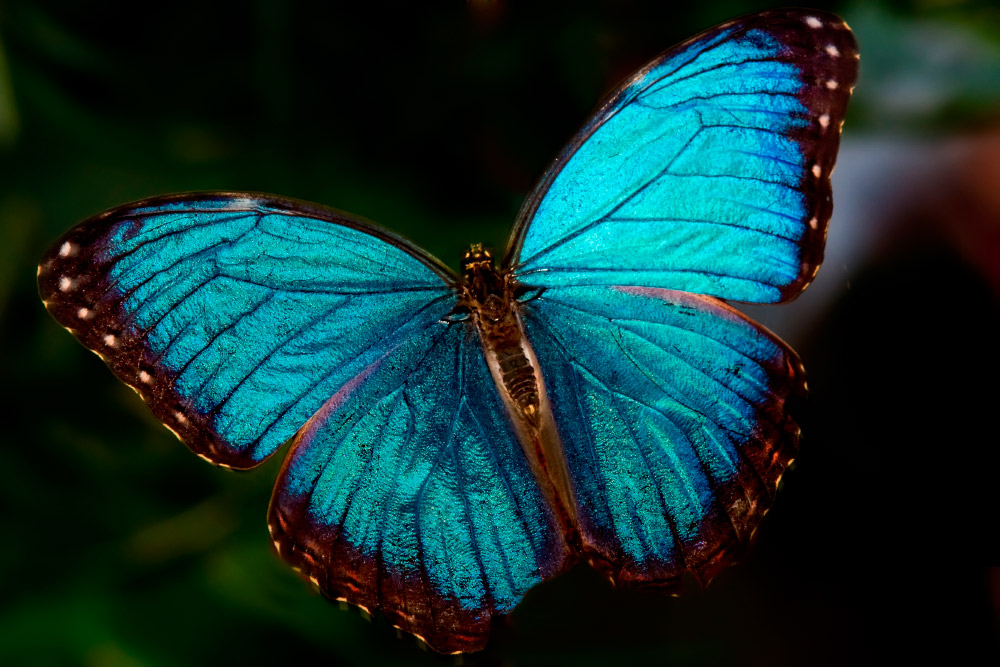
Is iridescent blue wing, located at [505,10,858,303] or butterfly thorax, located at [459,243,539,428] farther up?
iridescent blue wing, located at [505,10,858,303]

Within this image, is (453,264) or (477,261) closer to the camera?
(477,261)

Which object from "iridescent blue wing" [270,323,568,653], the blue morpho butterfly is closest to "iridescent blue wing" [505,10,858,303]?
the blue morpho butterfly

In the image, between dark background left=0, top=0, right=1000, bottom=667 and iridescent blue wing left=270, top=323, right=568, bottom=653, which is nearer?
iridescent blue wing left=270, top=323, right=568, bottom=653

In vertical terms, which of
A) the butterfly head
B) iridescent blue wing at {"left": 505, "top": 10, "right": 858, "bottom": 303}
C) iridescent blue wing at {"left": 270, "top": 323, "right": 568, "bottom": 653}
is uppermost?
iridescent blue wing at {"left": 505, "top": 10, "right": 858, "bottom": 303}

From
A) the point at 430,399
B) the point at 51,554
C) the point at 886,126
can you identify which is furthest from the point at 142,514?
the point at 886,126

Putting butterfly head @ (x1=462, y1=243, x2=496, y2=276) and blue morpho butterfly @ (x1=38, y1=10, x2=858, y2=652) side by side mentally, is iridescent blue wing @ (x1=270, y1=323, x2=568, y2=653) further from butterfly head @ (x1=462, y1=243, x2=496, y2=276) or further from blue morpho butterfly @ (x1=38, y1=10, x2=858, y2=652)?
butterfly head @ (x1=462, y1=243, x2=496, y2=276)

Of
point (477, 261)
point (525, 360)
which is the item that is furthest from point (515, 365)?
point (477, 261)

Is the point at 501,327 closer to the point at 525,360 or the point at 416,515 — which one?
the point at 525,360

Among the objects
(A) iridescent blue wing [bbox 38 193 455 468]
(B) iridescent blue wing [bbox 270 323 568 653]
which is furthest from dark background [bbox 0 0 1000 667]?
(A) iridescent blue wing [bbox 38 193 455 468]

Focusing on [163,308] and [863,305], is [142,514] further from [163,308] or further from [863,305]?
[863,305]

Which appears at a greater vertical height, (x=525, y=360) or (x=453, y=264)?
(x=453, y=264)
